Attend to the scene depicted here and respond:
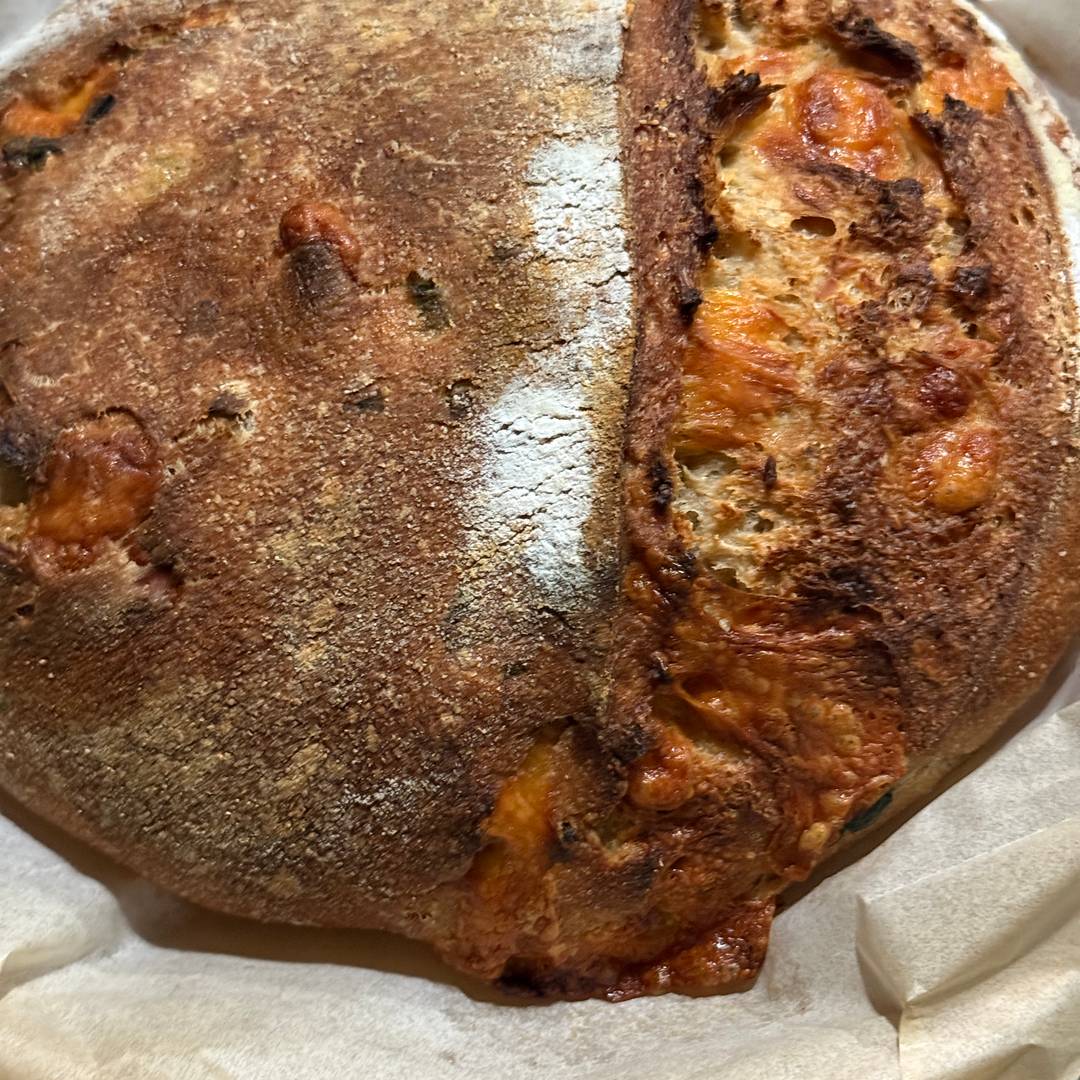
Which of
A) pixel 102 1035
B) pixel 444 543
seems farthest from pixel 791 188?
pixel 102 1035

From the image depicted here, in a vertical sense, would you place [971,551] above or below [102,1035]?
above

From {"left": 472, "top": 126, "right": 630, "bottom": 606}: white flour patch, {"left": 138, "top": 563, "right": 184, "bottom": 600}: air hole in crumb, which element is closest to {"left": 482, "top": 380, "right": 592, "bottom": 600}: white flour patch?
{"left": 472, "top": 126, "right": 630, "bottom": 606}: white flour patch

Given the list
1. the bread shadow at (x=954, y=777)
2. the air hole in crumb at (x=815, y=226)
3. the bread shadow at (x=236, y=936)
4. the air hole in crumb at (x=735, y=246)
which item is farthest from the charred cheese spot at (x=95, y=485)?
the bread shadow at (x=954, y=777)

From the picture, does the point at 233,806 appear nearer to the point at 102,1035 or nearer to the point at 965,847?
the point at 102,1035

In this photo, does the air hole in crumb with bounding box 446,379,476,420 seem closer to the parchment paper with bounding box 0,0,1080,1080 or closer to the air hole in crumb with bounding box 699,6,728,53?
the air hole in crumb with bounding box 699,6,728,53

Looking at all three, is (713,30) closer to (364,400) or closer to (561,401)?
(561,401)

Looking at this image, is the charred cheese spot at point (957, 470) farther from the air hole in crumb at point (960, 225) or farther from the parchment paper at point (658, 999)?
the parchment paper at point (658, 999)
